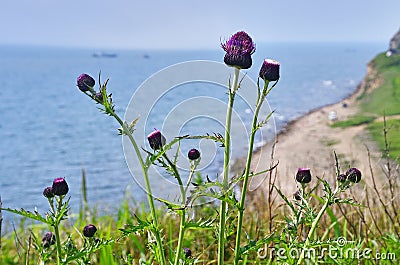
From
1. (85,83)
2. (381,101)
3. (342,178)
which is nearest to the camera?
(85,83)

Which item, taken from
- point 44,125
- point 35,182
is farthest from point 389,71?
point 35,182

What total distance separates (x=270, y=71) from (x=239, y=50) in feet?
0.34

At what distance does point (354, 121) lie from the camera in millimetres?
22453

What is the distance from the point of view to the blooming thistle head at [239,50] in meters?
1.41

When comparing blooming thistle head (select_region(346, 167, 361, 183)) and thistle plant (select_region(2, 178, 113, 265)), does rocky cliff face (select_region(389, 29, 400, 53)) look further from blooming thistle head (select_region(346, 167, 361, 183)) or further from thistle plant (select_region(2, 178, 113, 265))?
thistle plant (select_region(2, 178, 113, 265))

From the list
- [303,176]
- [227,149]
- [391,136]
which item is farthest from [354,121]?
[227,149]

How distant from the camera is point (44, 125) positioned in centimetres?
3084

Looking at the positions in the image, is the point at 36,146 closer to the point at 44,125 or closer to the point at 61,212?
the point at 44,125

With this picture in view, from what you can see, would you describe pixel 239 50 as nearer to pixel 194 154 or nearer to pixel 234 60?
pixel 234 60

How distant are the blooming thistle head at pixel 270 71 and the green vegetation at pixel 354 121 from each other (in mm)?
21131

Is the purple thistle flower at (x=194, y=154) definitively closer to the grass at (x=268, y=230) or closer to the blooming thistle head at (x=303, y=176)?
the grass at (x=268, y=230)

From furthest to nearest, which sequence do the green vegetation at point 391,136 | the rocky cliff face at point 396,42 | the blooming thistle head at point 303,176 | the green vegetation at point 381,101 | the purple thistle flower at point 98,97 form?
the rocky cliff face at point 396,42 → the green vegetation at point 381,101 → the green vegetation at point 391,136 → the blooming thistle head at point 303,176 → the purple thistle flower at point 98,97

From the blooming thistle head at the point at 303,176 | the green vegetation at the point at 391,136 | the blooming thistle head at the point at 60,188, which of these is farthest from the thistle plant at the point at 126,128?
the green vegetation at the point at 391,136

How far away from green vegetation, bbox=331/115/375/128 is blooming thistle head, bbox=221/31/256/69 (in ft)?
69.4
